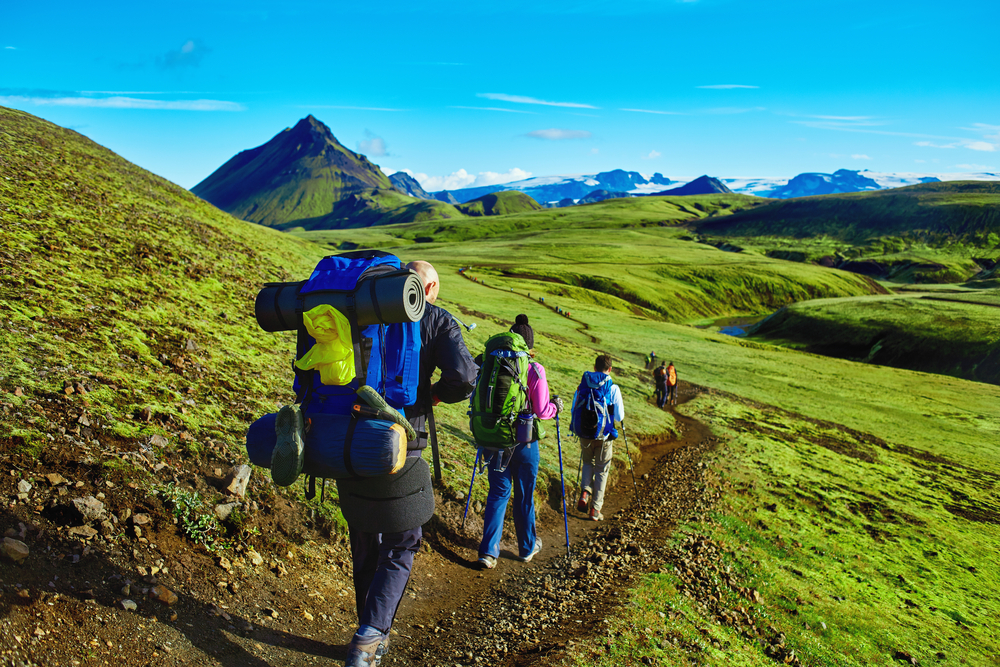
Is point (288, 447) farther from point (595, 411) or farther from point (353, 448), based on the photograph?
point (595, 411)

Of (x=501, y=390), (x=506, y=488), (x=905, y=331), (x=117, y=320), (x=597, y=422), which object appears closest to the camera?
(x=501, y=390)

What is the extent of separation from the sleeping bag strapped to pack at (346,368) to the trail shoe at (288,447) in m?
0.15

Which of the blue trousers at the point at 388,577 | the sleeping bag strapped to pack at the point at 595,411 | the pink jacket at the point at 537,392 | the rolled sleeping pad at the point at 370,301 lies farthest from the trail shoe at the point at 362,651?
the sleeping bag strapped to pack at the point at 595,411

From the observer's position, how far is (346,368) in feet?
18.1

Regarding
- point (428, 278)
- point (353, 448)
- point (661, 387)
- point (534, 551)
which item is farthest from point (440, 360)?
point (661, 387)

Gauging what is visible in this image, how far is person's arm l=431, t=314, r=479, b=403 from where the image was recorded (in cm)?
646

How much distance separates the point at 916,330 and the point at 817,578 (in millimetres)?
77193

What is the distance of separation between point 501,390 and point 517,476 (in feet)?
6.17

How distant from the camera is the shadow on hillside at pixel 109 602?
5270 mm

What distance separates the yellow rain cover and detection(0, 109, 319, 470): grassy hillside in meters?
4.10

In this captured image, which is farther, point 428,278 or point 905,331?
point 905,331

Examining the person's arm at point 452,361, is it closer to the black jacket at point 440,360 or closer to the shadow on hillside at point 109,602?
the black jacket at point 440,360

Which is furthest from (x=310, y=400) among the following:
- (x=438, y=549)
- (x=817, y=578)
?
(x=817, y=578)

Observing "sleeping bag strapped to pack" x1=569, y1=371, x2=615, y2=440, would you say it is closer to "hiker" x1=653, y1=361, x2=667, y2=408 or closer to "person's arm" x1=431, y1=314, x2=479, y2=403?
"person's arm" x1=431, y1=314, x2=479, y2=403
